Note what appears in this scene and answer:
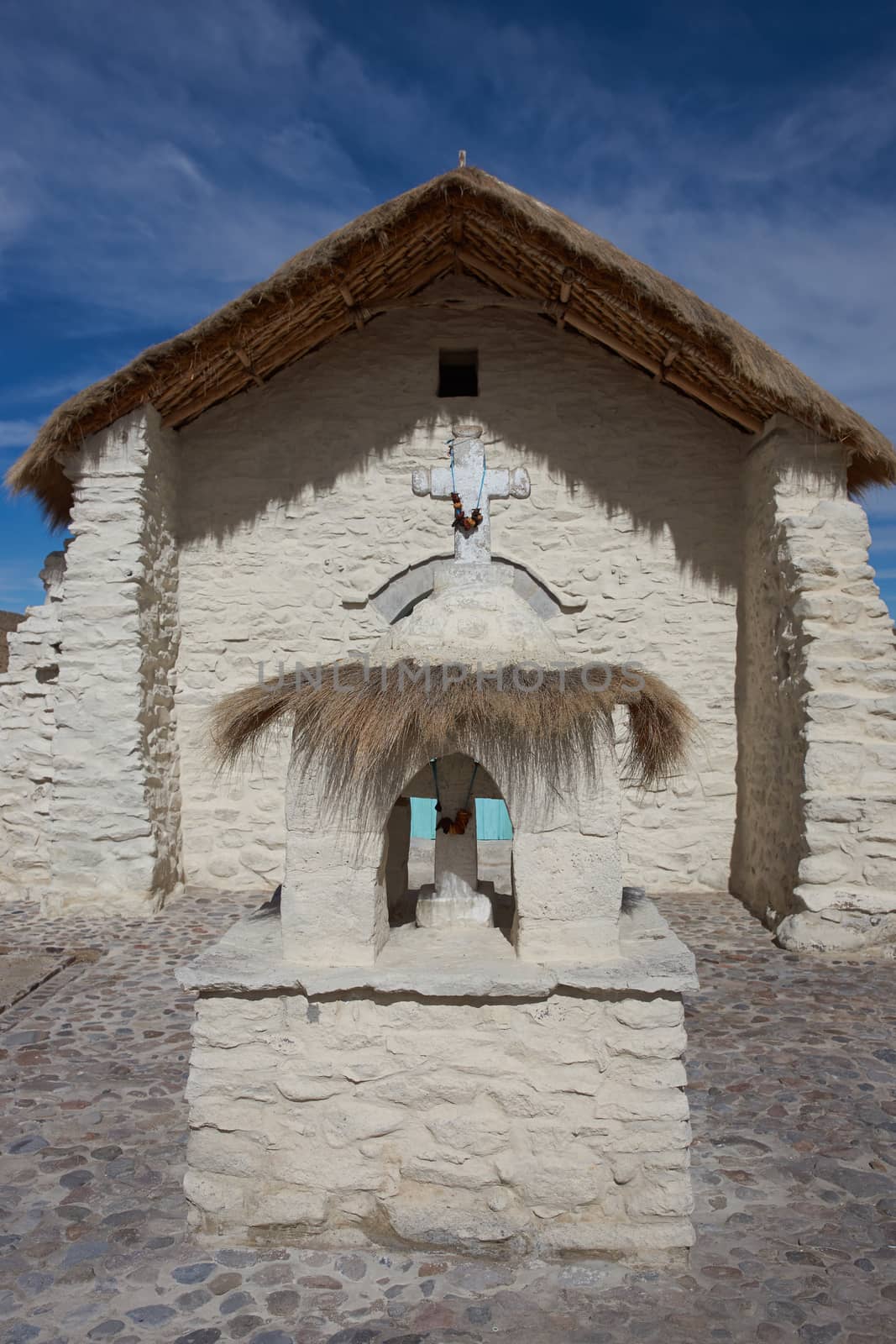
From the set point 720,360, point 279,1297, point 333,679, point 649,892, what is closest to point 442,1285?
point 279,1297

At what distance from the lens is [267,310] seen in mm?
6469

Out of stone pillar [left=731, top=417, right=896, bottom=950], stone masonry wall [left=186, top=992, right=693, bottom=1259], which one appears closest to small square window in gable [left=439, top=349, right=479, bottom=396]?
stone pillar [left=731, top=417, right=896, bottom=950]

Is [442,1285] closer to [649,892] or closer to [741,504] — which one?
[649,892]

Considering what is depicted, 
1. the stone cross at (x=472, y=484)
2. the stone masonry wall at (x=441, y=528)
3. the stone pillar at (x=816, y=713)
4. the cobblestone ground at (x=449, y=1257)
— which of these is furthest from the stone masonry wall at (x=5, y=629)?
the stone cross at (x=472, y=484)

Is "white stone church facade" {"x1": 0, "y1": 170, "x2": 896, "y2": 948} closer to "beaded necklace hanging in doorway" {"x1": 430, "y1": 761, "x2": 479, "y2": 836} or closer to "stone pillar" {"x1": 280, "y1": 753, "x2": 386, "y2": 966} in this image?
"beaded necklace hanging in doorway" {"x1": 430, "y1": 761, "x2": 479, "y2": 836}

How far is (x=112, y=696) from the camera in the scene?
21.7 ft

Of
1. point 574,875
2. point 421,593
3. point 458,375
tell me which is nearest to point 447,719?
point 574,875

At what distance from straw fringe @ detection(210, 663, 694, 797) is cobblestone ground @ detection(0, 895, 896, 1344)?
53.3 inches

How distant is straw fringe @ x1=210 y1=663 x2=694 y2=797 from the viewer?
106 inches

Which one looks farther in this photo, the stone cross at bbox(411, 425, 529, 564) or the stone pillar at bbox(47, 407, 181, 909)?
the stone pillar at bbox(47, 407, 181, 909)

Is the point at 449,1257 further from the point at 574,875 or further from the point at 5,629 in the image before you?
the point at 5,629

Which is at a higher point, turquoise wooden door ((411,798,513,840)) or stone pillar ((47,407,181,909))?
stone pillar ((47,407,181,909))

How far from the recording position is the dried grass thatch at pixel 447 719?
2686 mm

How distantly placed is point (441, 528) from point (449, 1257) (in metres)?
5.55
